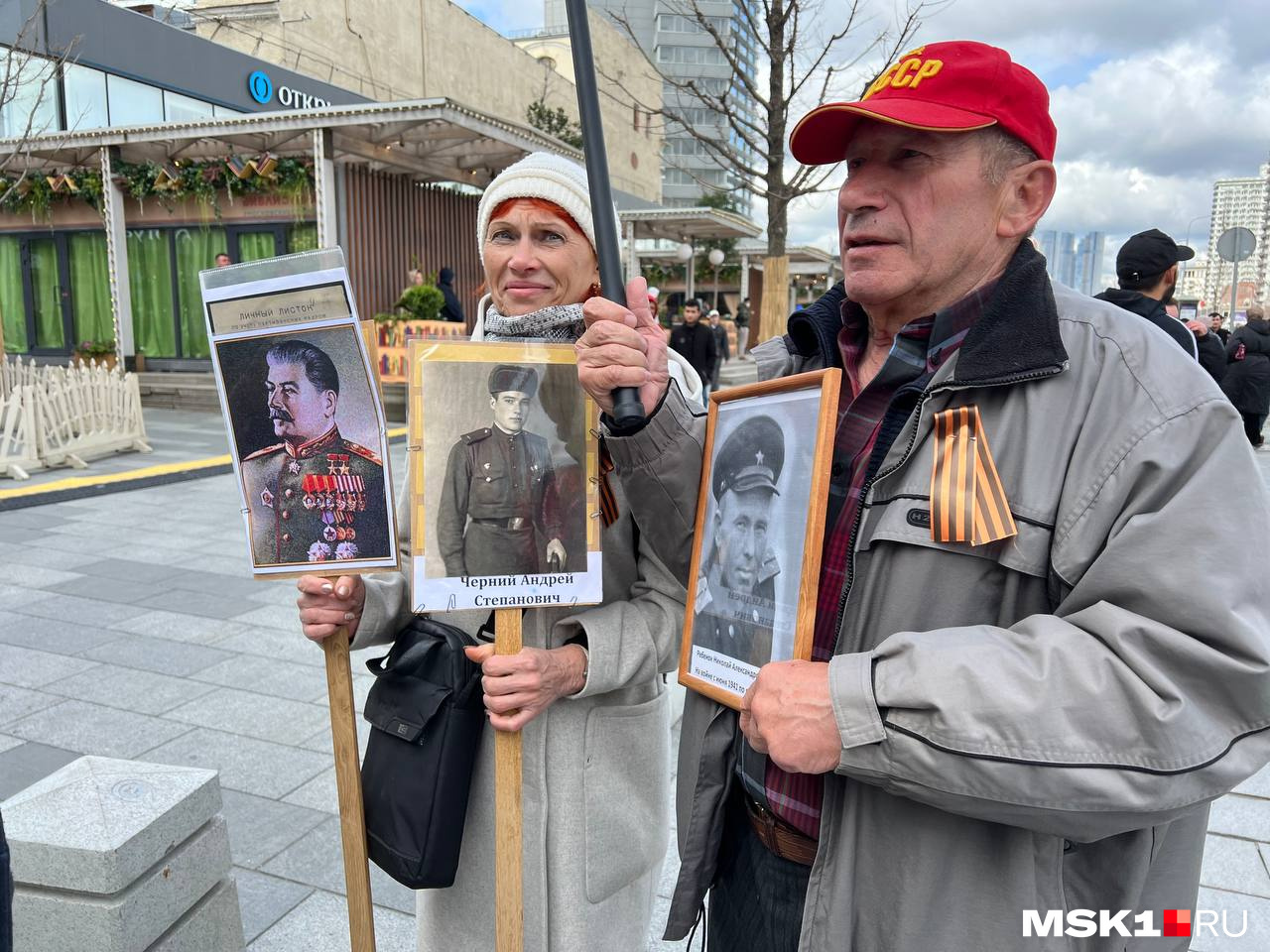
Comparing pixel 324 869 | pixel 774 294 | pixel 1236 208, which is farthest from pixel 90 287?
pixel 1236 208

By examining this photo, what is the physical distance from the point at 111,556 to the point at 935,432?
22.3 feet

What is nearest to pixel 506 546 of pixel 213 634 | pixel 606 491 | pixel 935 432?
pixel 606 491

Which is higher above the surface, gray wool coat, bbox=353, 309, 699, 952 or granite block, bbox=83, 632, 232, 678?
gray wool coat, bbox=353, 309, 699, 952

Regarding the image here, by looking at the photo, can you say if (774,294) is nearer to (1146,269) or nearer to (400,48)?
(1146,269)

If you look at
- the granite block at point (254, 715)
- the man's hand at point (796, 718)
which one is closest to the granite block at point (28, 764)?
the granite block at point (254, 715)

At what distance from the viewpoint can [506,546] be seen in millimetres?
1548

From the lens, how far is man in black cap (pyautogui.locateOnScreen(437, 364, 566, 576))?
5.01ft

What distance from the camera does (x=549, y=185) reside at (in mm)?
1743

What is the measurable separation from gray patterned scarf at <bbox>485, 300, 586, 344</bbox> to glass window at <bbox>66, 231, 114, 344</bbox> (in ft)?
60.5

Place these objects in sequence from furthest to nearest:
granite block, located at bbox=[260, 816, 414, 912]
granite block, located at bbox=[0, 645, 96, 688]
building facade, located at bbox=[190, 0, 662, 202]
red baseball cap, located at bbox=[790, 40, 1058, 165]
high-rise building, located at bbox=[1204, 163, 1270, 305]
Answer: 1. high-rise building, located at bbox=[1204, 163, 1270, 305]
2. building facade, located at bbox=[190, 0, 662, 202]
3. granite block, located at bbox=[0, 645, 96, 688]
4. granite block, located at bbox=[260, 816, 414, 912]
5. red baseball cap, located at bbox=[790, 40, 1058, 165]

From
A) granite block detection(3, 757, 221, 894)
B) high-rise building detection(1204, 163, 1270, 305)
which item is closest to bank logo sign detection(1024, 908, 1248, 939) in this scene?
granite block detection(3, 757, 221, 894)

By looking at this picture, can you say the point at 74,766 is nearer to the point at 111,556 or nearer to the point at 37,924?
the point at 37,924

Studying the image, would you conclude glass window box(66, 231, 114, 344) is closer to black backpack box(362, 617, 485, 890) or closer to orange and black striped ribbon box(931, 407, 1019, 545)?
black backpack box(362, 617, 485, 890)

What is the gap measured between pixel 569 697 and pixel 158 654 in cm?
387
